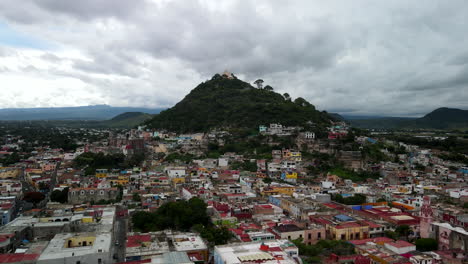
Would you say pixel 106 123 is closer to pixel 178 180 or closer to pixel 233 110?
pixel 233 110

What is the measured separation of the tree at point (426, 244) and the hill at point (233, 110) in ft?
126

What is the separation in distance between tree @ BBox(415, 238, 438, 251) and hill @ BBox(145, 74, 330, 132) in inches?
1510

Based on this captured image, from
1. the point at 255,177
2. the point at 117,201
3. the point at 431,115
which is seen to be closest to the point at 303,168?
the point at 255,177

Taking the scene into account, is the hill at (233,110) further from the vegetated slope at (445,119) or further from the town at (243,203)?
the vegetated slope at (445,119)

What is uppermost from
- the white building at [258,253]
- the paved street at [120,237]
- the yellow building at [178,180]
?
the white building at [258,253]

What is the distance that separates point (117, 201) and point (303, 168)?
21253mm

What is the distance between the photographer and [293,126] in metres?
54.9

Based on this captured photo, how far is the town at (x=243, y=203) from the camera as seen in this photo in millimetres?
15859

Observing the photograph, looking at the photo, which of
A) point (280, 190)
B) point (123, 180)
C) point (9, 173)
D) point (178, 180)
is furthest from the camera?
point (9, 173)

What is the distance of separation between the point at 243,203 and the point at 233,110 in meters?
39.5

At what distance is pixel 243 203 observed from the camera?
24.8m

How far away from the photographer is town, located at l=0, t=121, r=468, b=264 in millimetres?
15859

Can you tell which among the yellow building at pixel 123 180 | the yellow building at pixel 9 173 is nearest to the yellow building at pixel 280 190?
the yellow building at pixel 123 180

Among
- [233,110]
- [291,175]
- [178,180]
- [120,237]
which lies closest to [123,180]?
[178,180]
